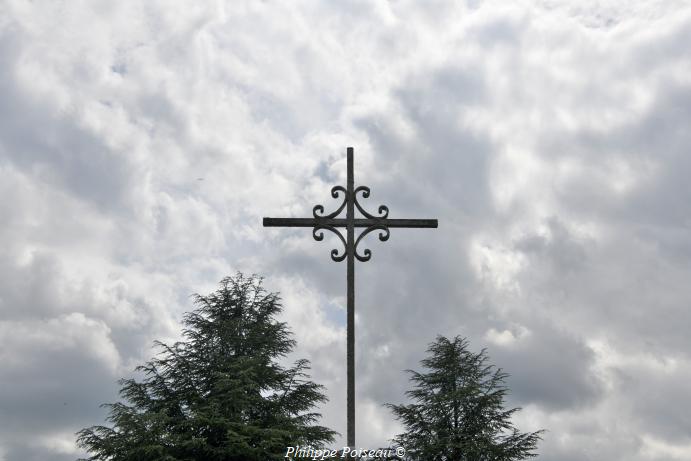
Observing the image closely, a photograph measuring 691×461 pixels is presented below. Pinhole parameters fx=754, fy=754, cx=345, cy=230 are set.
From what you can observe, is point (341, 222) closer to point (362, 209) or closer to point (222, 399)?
point (362, 209)

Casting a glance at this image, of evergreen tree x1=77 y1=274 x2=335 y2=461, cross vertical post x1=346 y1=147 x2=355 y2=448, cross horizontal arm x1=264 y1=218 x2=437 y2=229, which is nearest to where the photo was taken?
A: cross vertical post x1=346 y1=147 x2=355 y2=448

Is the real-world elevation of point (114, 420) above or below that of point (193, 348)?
below

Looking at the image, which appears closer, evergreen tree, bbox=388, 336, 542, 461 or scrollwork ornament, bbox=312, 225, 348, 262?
scrollwork ornament, bbox=312, 225, 348, 262

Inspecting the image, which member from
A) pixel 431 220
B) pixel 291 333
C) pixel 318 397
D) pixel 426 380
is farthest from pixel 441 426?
pixel 431 220

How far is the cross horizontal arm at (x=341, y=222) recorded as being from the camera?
11.8 metres

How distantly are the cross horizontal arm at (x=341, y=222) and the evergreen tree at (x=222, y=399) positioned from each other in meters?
10.2

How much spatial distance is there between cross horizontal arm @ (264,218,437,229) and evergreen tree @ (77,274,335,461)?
10150 millimetres

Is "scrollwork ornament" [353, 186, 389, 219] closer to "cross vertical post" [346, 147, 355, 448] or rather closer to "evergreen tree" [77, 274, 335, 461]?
"cross vertical post" [346, 147, 355, 448]

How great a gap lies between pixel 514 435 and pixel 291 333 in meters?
8.16

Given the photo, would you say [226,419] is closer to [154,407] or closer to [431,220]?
[154,407]

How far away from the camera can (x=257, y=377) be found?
2308 centimetres

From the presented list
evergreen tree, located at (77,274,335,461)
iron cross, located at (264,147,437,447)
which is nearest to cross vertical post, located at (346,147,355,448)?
iron cross, located at (264,147,437,447)

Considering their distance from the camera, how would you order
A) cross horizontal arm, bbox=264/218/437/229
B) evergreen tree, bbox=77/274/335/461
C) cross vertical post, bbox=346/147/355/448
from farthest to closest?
evergreen tree, bbox=77/274/335/461 < cross horizontal arm, bbox=264/218/437/229 < cross vertical post, bbox=346/147/355/448

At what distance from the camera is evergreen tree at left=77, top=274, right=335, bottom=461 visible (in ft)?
69.7
